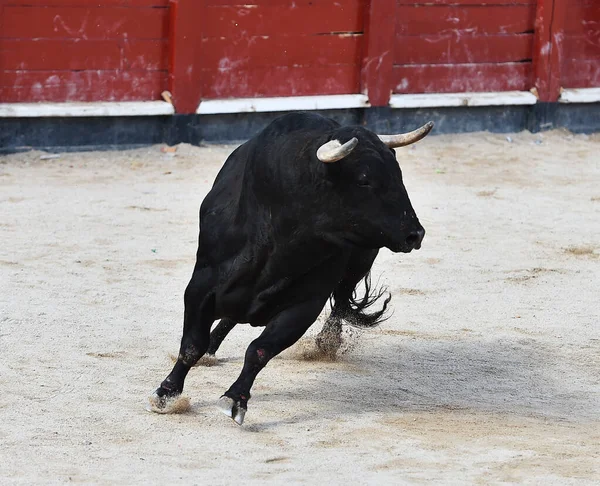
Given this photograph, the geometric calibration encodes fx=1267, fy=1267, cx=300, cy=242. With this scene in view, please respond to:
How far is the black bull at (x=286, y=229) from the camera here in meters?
4.02

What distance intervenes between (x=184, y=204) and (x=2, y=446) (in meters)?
4.29

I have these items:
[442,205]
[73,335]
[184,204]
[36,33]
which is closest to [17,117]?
[36,33]

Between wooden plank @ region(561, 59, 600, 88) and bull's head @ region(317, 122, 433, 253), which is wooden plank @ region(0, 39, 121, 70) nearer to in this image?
wooden plank @ region(561, 59, 600, 88)

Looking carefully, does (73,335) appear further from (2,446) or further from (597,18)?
(597,18)

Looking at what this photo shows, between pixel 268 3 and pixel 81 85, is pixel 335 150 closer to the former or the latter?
pixel 81 85

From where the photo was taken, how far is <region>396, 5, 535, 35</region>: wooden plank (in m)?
10.6

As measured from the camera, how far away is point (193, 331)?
4402 millimetres

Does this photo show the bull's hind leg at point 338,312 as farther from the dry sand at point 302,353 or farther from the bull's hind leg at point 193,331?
the bull's hind leg at point 193,331

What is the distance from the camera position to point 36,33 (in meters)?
8.94

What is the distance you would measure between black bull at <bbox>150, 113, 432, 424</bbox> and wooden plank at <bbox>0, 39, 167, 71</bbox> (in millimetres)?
4729

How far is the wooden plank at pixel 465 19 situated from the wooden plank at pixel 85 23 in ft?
7.44

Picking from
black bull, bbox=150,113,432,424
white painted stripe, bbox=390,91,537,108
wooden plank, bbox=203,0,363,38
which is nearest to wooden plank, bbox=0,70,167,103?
wooden plank, bbox=203,0,363,38

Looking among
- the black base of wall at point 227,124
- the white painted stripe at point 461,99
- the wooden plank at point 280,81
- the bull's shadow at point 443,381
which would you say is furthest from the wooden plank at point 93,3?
the bull's shadow at point 443,381

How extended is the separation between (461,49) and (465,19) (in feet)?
0.84
